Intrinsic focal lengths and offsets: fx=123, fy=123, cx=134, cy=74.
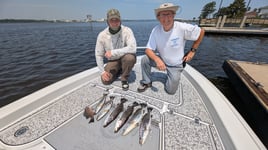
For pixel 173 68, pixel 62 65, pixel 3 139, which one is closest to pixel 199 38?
pixel 173 68

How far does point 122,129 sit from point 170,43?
1398 millimetres

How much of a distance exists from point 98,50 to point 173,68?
1.33 meters

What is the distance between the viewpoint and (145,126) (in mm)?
1322

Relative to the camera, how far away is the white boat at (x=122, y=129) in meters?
1.16

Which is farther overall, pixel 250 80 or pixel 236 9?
pixel 236 9

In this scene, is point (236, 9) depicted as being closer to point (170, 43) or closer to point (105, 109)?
point (170, 43)

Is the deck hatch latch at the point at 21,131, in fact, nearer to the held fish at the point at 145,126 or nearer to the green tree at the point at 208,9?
the held fish at the point at 145,126

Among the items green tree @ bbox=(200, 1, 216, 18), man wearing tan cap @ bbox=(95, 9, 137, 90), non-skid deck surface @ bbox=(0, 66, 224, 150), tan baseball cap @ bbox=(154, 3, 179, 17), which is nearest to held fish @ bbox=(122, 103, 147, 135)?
non-skid deck surface @ bbox=(0, 66, 224, 150)

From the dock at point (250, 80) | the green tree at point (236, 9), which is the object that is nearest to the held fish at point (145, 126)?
the dock at point (250, 80)

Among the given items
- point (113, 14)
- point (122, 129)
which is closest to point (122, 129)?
point (122, 129)

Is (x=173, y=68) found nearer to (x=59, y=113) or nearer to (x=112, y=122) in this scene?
(x=112, y=122)

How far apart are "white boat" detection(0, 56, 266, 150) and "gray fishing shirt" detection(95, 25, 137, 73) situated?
703 mm

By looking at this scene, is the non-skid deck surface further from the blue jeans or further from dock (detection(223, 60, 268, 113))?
dock (detection(223, 60, 268, 113))

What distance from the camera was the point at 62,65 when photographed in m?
5.82
